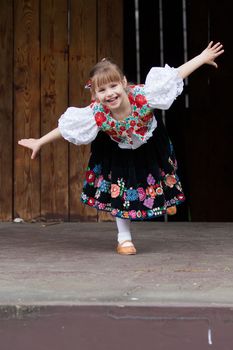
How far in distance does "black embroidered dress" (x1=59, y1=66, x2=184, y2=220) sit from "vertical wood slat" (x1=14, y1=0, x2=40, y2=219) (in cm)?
130

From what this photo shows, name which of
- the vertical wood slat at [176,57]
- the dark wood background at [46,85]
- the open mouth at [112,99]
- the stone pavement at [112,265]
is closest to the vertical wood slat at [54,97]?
the dark wood background at [46,85]

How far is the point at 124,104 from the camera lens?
12.3 feet

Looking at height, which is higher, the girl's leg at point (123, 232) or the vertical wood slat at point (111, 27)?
the vertical wood slat at point (111, 27)

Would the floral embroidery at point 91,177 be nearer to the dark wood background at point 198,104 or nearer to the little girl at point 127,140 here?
the little girl at point 127,140

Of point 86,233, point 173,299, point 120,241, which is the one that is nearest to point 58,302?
point 173,299

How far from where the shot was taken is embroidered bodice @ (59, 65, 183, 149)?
3713 mm

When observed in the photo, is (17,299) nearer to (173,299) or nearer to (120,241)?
(173,299)

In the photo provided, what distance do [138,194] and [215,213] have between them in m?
1.98

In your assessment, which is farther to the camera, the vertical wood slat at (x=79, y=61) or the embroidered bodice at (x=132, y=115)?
the vertical wood slat at (x=79, y=61)

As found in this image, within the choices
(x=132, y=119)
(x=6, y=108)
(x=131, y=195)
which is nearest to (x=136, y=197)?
(x=131, y=195)

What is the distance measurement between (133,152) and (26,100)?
154cm

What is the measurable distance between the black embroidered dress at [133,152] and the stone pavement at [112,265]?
0.88 feet

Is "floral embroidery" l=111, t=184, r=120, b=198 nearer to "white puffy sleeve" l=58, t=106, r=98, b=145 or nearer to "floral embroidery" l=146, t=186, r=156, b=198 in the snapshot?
"floral embroidery" l=146, t=186, r=156, b=198

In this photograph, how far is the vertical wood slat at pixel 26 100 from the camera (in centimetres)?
518
